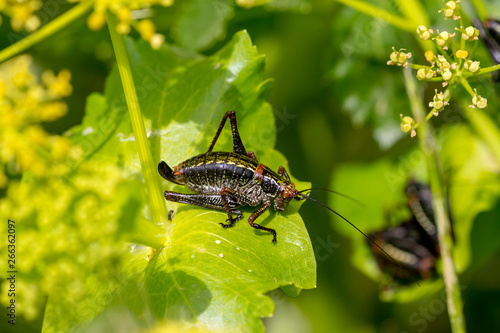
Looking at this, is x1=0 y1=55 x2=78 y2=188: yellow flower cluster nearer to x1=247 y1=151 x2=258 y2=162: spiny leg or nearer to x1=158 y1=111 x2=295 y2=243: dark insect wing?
x1=158 y1=111 x2=295 y2=243: dark insect wing

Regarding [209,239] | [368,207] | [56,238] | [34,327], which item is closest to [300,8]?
[368,207]

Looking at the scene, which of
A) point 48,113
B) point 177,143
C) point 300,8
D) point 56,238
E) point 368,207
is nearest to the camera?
point 56,238

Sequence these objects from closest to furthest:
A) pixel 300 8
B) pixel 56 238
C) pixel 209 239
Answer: pixel 56 238
pixel 209 239
pixel 300 8

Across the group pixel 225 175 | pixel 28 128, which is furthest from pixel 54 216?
pixel 225 175

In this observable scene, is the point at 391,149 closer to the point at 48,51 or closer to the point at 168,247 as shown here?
the point at 168,247

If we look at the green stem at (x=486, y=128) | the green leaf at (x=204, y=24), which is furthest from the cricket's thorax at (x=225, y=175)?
the green stem at (x=486, y=128)

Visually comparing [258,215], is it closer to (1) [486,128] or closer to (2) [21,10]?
(2) [21,10]

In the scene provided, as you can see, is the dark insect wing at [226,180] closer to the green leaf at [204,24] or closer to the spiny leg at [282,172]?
the spiny leg at [282,172]
